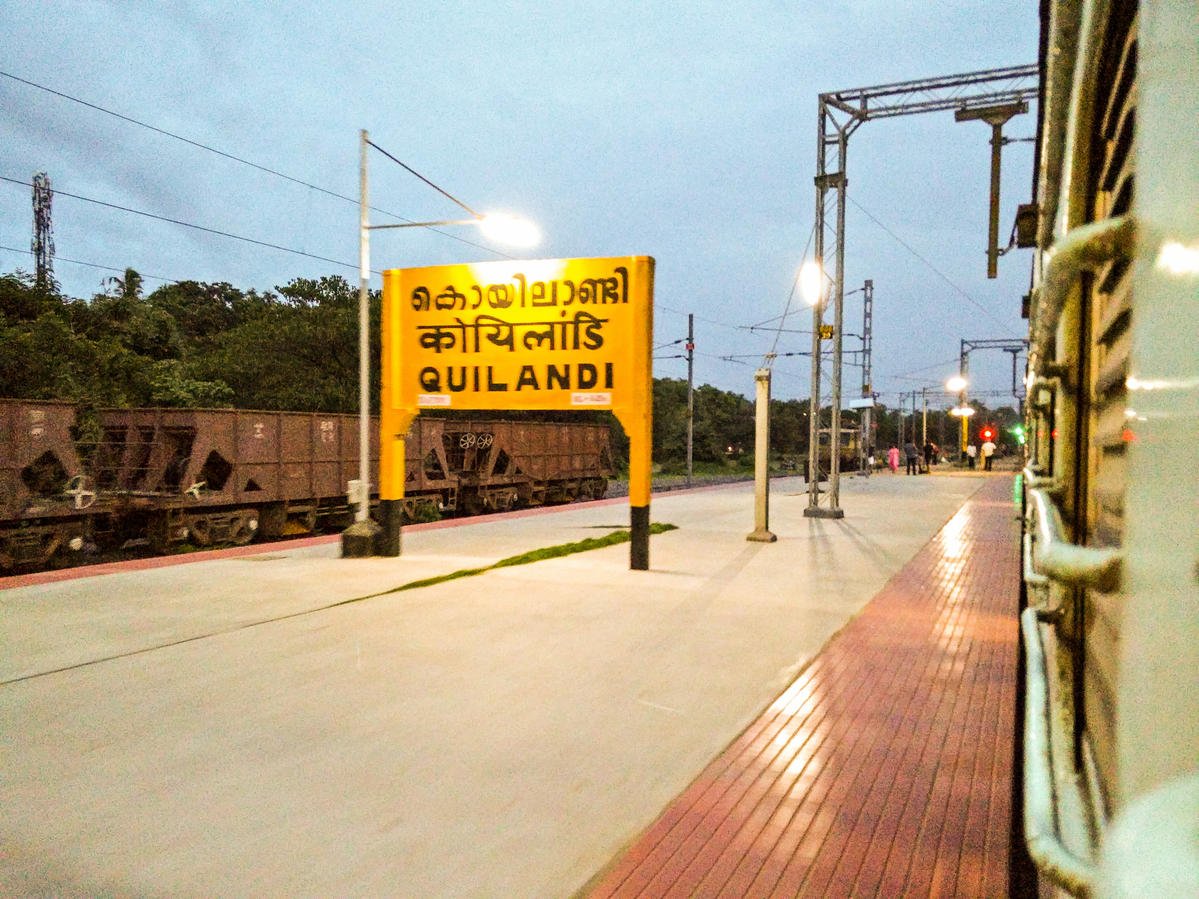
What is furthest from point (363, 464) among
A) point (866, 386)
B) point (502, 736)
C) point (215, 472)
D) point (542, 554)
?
point (866, 386)

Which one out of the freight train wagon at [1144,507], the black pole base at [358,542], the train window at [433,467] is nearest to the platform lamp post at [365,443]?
the black pole base at [358,542]

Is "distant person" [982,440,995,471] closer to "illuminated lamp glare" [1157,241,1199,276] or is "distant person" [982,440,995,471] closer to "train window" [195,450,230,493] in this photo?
"train window" [195,450,230,493]

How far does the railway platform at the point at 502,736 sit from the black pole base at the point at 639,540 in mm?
778

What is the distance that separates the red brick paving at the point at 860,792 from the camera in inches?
124

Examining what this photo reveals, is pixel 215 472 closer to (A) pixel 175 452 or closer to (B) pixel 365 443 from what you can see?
(A) pixel 175 452

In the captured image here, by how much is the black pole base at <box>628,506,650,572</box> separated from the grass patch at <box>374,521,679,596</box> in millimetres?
100

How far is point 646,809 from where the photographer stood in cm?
370

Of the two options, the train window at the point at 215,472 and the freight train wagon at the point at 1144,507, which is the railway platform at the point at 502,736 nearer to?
the freight train wagon at the point at 1144,507

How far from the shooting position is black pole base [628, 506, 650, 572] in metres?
9.93

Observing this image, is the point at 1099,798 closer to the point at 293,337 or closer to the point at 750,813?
the point at 750,813

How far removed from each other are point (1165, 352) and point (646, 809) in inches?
136

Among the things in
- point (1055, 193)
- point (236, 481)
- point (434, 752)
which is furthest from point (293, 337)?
point (1055, 193)

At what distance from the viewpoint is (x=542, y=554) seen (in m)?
11.0

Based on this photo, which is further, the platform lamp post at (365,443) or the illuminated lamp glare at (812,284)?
the illuminated lamp glare at (812,284)
